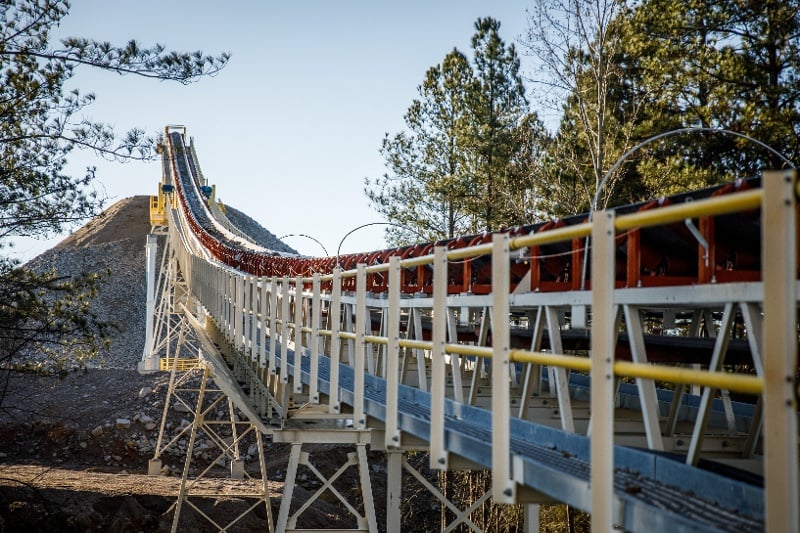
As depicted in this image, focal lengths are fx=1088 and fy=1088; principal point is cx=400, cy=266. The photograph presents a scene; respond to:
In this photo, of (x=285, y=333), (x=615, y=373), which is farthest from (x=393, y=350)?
(x=285, y=333)

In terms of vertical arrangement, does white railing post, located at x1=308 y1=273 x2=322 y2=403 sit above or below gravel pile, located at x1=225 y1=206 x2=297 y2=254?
below

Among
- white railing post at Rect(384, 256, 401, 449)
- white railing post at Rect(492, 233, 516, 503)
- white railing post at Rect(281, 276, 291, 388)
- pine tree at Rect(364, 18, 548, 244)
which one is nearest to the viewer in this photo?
white railing post at Rect(492, 233, 516, 503)

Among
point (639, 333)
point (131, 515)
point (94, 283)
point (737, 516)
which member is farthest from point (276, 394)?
point (131, 515)

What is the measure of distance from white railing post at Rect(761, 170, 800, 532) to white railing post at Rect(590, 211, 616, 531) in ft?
3.47

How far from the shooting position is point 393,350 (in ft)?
24.8

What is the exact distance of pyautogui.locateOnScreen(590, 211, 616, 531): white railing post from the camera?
14.1 ft

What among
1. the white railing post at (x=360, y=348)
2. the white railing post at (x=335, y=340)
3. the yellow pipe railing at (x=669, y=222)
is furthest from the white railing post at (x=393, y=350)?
the white railing post at (x=335, y=340)

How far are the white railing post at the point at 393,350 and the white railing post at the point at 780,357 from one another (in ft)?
14.3

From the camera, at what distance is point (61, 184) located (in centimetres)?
1759

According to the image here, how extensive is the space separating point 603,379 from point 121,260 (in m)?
80.7

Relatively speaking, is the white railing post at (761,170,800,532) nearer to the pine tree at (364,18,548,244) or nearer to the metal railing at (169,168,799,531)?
the metal railing at (169,168,799,531)

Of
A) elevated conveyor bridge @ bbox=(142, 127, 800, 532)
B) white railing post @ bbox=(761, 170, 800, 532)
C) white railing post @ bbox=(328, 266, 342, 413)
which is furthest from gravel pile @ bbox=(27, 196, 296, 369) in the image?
white railing post @ bbox=(761, 170, 800, 532)

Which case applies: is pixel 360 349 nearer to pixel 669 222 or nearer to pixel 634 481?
pixel 634 481

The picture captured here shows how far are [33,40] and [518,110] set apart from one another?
966 inches
